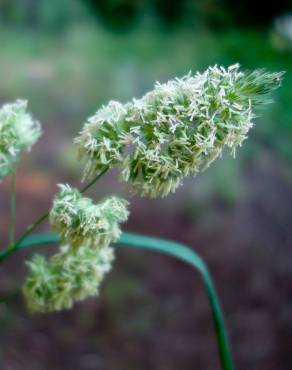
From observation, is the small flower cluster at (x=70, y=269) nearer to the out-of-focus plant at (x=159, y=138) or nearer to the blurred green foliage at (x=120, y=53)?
the out-of-focus plant at (x=159, y=138)

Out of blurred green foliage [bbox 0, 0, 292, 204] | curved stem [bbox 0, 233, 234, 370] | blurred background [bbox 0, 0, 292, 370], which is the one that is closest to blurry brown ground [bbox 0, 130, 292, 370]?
blurred background [bbox 0, 0, 292, 370]

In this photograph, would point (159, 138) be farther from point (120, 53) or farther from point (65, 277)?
point (120, 53)

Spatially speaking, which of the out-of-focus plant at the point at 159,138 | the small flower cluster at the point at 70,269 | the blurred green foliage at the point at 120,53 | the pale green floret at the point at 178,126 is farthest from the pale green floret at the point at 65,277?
the blurred green foliage at the point at 120,53

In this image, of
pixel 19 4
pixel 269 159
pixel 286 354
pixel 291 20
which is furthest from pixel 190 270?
pixel 19 4

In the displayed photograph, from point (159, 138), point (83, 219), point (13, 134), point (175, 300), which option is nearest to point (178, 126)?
point (159, 138)

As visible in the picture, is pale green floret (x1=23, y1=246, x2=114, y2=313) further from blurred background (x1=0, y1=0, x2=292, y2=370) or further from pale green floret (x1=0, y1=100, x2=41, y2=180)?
pale green floret (x1=0, y1=100, x2=41, y2=180)

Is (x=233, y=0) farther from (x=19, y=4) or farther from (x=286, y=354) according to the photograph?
(x=286, y=354)
